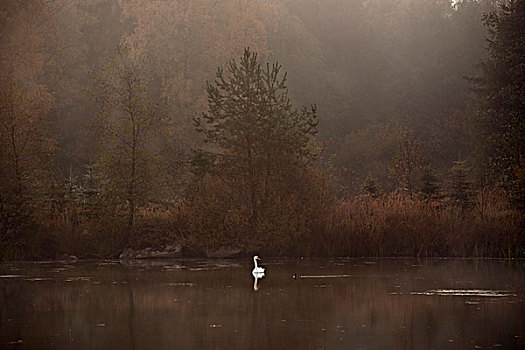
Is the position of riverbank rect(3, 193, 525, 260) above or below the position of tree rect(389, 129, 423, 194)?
below

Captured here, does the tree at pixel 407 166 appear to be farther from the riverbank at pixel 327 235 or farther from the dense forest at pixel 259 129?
the riverbank at pixel 327 235

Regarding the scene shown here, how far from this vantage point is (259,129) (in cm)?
2600

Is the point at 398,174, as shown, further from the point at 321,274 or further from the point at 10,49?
the point at 321,274

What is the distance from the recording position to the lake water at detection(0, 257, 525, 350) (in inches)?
438

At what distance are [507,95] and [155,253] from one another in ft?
54.5

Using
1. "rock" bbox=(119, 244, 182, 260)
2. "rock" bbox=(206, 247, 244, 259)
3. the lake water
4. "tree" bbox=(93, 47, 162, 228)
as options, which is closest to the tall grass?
"rock" bbox=(206, 247, 244, 259)

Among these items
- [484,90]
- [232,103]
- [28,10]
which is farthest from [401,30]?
[232,103]

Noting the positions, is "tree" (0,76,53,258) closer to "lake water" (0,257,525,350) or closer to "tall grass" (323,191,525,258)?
"lake water" (0,257,525,350)

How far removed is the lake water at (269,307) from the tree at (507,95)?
11652mm

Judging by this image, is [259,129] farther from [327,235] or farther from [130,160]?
[130,160]

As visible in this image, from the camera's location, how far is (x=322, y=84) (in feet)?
193

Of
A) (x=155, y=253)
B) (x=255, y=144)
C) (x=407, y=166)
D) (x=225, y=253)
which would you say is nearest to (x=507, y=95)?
(x=407, y=166)

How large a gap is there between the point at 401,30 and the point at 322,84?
9070 mm

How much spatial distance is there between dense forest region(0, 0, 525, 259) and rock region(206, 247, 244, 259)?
183mm
